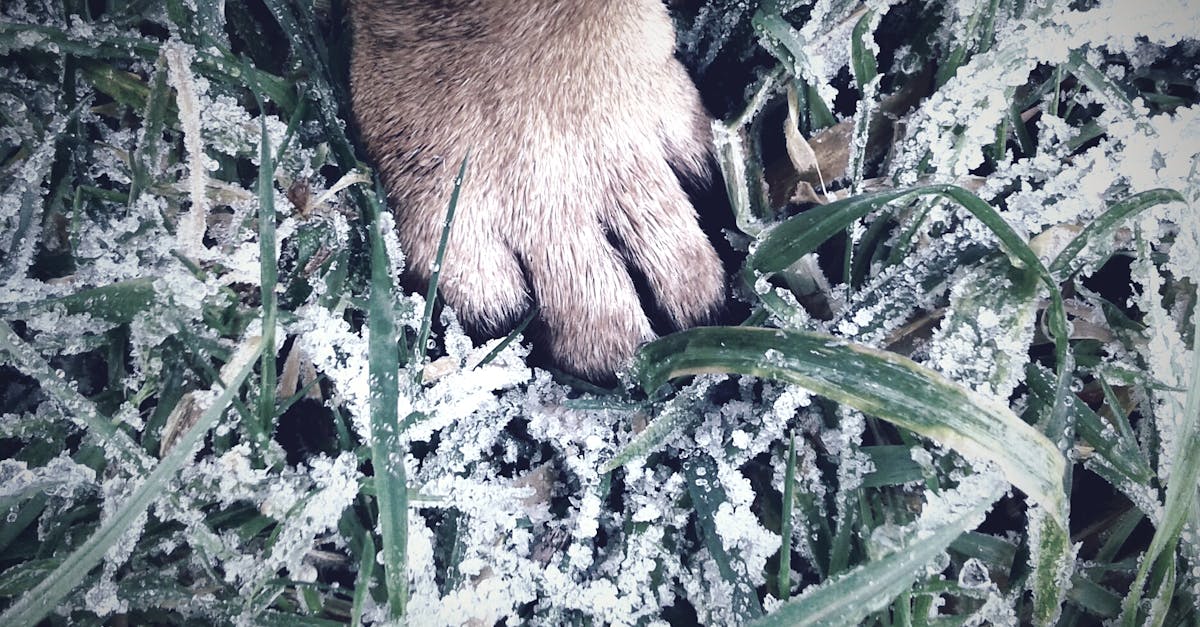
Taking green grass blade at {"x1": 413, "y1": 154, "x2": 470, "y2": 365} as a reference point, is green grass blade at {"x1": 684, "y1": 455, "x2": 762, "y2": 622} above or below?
below

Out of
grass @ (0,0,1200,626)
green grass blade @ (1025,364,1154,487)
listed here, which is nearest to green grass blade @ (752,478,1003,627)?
grass @ (0,0,1200,626)

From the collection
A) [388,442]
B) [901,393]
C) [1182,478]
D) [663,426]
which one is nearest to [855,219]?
[901,393]

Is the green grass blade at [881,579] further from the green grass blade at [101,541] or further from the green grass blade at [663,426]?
the green grass blade at [101,541]

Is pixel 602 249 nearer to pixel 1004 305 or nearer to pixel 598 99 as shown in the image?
pixel 598 99

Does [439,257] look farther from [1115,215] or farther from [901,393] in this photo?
[1115,215]

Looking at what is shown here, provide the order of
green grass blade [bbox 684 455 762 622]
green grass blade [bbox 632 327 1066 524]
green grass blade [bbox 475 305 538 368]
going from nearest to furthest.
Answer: green grass blade [bbox 632 327 1066 524], green grass blade [bbox 684 455 762 622], green grass blade [bbox 475 305 538 368]

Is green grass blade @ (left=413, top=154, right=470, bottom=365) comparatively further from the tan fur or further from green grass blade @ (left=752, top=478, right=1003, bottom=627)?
green grass blade @ (left=752, top=478, right=1003, bottom=627)

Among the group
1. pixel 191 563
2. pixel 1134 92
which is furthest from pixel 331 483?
pixel 1134 92
